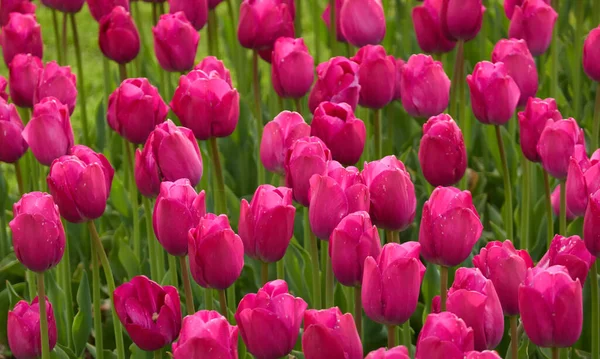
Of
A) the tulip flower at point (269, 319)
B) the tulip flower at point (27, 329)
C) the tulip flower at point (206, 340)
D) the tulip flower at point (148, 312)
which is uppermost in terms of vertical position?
the tulip flower at point (206, 340)

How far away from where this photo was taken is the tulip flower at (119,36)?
7.37 ft

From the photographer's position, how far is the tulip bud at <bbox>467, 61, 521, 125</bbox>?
5.98 ft

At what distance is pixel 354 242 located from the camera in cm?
131

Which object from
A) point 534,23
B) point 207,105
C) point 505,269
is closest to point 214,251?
point 505,269

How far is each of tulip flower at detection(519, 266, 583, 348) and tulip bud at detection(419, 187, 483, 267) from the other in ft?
0.56

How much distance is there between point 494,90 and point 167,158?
0.61m

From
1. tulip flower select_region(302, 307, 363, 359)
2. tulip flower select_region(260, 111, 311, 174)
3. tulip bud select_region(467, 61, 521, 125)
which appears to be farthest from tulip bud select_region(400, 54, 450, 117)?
tulip flower select_region(302, 307, 363, 359)

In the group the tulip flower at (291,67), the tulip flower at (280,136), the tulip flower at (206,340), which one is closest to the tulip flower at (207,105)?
the tulip flower at (280,136)

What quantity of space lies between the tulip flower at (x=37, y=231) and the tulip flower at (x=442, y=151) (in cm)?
57

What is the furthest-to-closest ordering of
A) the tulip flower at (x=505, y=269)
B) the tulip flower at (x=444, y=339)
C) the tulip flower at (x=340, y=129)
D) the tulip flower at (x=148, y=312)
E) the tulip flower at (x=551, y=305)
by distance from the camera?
1. the tulip flower at (x=340, y=129)
2. the tulip flower at (x=148, y=312)
3. the tulip flower at (x=505, y=269)
4. the tulip flower at (x=551, y=305)
5. the tulip flower at (x=444, y=339)

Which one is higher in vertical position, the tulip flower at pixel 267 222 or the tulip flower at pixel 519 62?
the tulip flower at pixel 519 62

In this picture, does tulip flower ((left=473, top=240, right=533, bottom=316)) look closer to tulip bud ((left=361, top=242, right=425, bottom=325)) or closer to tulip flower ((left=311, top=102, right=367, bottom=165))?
tulip bud ((left=361, top=242, right=425, bottom=325))

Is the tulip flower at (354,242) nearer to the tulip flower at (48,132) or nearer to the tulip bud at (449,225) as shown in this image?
the tulip bud at (449,225)

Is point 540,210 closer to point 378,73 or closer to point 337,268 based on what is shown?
point 378,73
